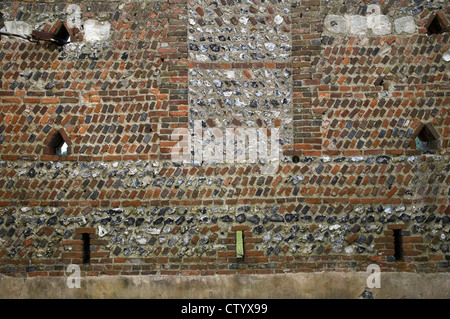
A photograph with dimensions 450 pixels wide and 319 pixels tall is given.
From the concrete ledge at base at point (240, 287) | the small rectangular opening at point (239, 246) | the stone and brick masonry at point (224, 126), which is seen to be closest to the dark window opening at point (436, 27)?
the stone and brick masonry at point (224, 126)

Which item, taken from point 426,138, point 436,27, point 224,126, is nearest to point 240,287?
point 224,126

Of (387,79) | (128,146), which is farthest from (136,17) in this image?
(387,79)

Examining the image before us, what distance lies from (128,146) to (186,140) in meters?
0.79

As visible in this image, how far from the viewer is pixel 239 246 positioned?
5543 millimetres

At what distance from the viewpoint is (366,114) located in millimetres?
5750

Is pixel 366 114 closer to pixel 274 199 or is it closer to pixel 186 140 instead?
pixel 274 199

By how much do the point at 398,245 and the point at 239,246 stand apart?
210 cm

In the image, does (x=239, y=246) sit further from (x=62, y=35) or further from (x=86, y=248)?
(x=62, y=35)

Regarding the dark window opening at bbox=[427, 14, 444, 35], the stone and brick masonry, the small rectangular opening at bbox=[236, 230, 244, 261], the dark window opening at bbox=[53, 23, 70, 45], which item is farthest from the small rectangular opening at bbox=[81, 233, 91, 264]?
the dark window opening at bbox=[427, 14, 444, 35]

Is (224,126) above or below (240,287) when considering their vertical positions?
above

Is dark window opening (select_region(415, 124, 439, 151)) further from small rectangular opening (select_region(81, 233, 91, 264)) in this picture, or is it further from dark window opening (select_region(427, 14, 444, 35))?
small rectangular opening (select_region(81, 233, 91, 264))

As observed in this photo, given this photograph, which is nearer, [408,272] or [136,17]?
[408,272]

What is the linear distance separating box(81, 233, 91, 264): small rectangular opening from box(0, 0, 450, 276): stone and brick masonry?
0.29 feet

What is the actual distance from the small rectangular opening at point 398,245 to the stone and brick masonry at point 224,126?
2 centimetres
